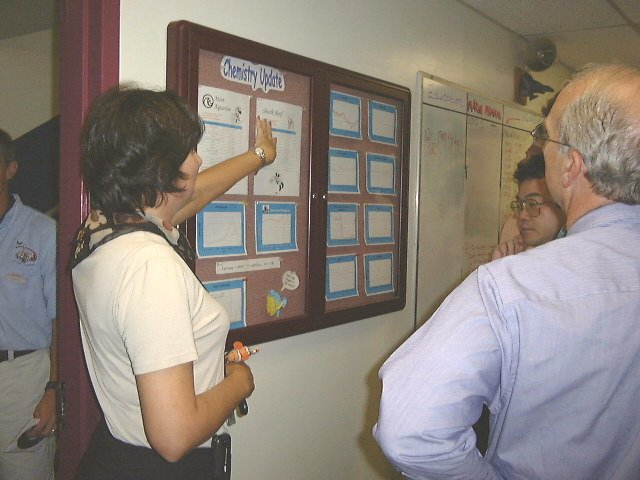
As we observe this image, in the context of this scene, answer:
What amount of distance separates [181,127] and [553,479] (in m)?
0.98

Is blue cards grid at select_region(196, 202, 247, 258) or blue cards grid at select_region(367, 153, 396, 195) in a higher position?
blue cards grid at select_region(367, 153, 396, 195)

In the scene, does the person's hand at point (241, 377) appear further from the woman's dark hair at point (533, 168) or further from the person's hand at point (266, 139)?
the woman's dark hair at point (533, 168)

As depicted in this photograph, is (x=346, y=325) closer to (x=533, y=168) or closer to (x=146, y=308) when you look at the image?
(x=533, y=168)

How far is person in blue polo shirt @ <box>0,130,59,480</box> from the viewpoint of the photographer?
7.04 feet

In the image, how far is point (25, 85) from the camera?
3543 millimetres

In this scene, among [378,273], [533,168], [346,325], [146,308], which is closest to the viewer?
[146,308]

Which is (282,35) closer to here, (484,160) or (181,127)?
(181,127)

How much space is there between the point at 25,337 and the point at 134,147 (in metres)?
1.49

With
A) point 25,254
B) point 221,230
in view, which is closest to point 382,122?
point 221,230

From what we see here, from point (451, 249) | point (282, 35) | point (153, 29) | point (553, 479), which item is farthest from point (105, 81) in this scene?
point (451, 249)

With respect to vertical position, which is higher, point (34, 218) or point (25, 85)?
point (25, 85)

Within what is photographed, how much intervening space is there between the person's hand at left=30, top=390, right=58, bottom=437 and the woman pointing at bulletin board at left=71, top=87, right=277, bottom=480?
1.05 meters

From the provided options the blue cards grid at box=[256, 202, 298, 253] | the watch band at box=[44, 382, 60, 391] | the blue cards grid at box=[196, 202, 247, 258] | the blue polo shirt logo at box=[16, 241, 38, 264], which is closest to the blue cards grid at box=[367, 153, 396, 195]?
the blue cards grid at box=[256, 202, 298, 253]

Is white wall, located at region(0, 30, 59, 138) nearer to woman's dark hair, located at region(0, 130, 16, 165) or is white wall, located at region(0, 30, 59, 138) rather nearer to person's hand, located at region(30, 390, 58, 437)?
woman's dark hair, located at region(0, 130, 16, 165)
